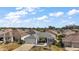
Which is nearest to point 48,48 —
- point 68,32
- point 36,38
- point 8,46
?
point 36,38

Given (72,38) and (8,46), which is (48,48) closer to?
(72,38)

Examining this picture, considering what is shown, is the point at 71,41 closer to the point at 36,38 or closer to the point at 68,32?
the point at 68,32

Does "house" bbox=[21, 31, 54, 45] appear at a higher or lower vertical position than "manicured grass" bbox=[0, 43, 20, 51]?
higher

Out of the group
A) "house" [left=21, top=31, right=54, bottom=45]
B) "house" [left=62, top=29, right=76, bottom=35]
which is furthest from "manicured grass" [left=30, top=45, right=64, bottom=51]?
"house" [left=62, top=29, right=76, bottom=35]

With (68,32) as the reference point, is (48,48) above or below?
below

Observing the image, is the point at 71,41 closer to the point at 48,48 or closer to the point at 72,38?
the point at 72,38

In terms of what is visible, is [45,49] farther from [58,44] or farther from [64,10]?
[64,10]

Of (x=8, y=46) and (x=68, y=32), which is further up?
(x=68, y=32)

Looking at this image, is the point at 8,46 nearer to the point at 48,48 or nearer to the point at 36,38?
the point at 36,38

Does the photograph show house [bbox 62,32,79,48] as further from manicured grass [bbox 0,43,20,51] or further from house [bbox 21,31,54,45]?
manicured grass [bbox 0,43,20,51]

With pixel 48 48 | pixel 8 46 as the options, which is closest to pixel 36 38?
pixel 48 48
